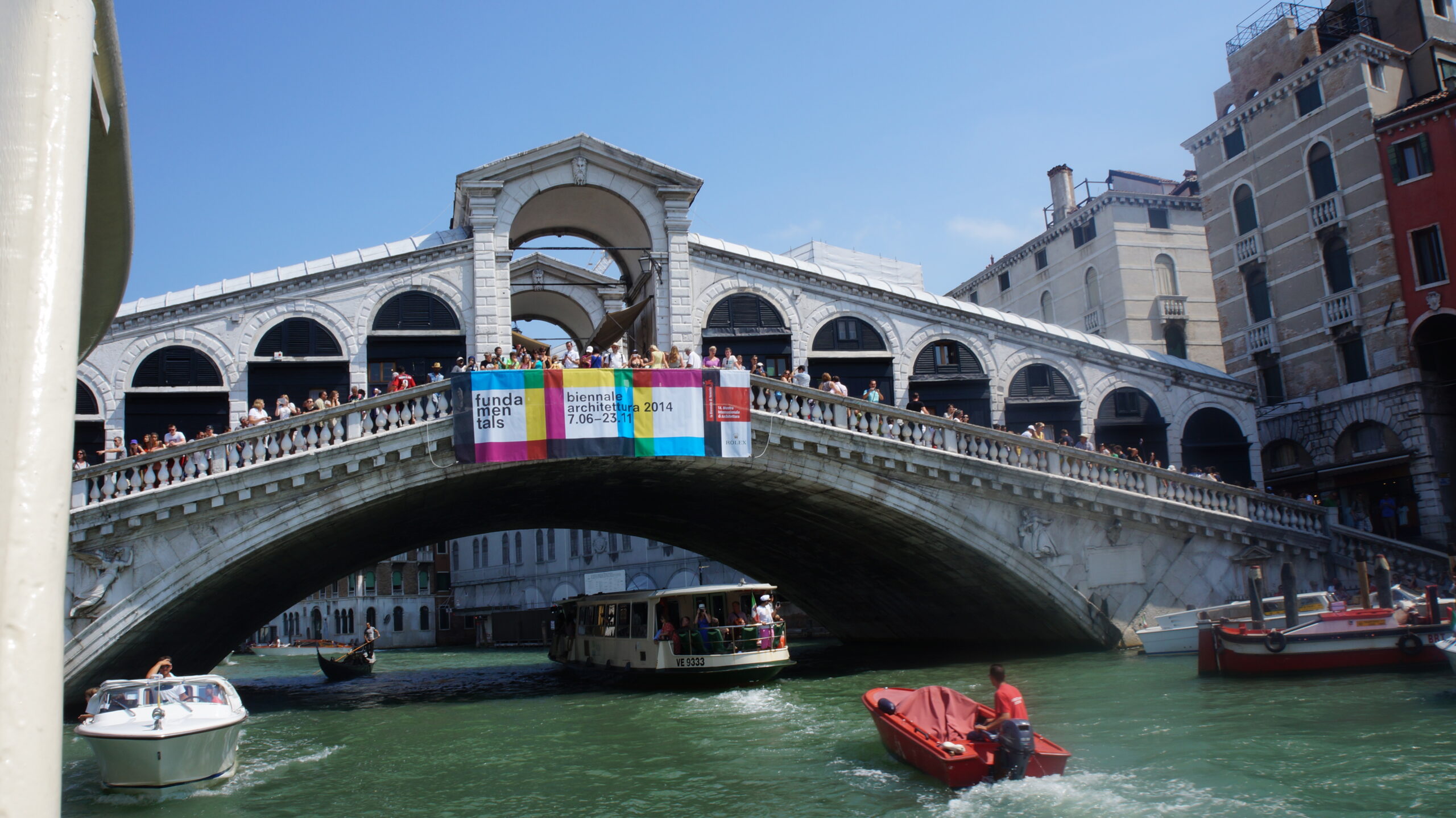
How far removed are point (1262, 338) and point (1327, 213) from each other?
4056 mm

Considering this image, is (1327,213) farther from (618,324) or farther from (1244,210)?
(618,324)

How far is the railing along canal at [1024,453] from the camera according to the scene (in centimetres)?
2147

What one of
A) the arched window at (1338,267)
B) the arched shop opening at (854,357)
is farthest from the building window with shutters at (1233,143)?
the arched shop opening at (854,357)

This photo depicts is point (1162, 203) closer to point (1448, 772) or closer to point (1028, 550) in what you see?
point (1028, 550)

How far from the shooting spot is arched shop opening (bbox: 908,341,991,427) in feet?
88.2

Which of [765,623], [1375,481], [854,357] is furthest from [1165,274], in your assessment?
[765,623]

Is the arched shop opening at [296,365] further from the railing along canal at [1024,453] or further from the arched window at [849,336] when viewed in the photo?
the arched window at [849,336]

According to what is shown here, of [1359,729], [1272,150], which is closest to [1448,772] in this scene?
[1359,729]

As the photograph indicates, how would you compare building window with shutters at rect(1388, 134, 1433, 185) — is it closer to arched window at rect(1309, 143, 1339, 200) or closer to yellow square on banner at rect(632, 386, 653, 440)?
arched window at rect(1309, 143, 1339, 200)

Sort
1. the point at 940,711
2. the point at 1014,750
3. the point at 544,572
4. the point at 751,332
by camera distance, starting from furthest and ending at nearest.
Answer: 1. the point at 544,572
2. the point at 751,332
3. the point at 940,711
4. the point at 1014,750

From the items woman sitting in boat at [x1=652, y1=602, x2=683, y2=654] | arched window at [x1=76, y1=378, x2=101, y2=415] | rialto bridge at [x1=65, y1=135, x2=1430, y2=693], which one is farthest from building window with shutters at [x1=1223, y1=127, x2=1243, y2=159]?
arched window at [x1=76, y1=378, x2=101, y2=415]

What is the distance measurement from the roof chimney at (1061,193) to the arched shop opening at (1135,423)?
57.3 feet

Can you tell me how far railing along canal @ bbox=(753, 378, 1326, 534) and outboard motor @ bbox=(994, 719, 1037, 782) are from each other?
1042cm

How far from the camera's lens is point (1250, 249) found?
32031mm
